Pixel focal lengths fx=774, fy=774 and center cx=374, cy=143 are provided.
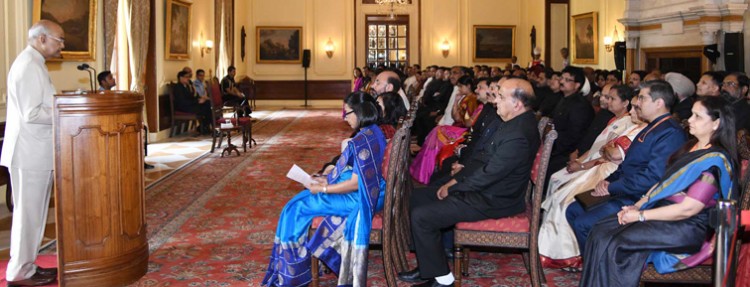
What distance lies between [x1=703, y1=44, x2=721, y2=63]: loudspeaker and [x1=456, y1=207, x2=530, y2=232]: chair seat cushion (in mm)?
9792

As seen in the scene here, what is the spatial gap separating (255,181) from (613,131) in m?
4.71

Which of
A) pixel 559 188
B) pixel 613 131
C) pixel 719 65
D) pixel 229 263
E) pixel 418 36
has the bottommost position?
pixel 229 263

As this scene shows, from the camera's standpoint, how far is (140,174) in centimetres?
496

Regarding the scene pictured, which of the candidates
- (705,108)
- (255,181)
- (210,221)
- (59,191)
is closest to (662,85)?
(705,108)

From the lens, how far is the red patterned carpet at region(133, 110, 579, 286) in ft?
17.1

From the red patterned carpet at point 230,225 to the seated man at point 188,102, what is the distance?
314cm

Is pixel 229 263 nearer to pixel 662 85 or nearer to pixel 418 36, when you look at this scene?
pixel 662 85

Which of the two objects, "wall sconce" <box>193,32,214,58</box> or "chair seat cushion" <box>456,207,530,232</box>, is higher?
"wall sconce" <box>193,32,214,58</box>

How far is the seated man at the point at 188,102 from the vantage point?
15.3 m

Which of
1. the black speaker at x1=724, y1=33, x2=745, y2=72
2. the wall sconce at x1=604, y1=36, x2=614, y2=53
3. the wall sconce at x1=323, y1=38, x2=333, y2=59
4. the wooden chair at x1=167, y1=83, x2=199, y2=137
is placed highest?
the wall sconce at x1=323, y1=38, x2=333, y2=59

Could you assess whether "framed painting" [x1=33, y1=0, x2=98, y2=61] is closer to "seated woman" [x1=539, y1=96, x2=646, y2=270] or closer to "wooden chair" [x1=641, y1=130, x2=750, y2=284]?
"seated woman" [x1=539, y1=96, x2=646, y2=270]

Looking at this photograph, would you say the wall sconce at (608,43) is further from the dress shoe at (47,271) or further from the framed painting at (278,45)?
the dress shoe at (47,271)

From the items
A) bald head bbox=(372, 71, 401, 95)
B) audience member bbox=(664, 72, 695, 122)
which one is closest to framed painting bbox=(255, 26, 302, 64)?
bald head bbox=(372, 71, 401, 95)

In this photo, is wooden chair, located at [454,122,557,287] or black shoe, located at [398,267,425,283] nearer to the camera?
wooden chair, located at [454,122,557,287]
